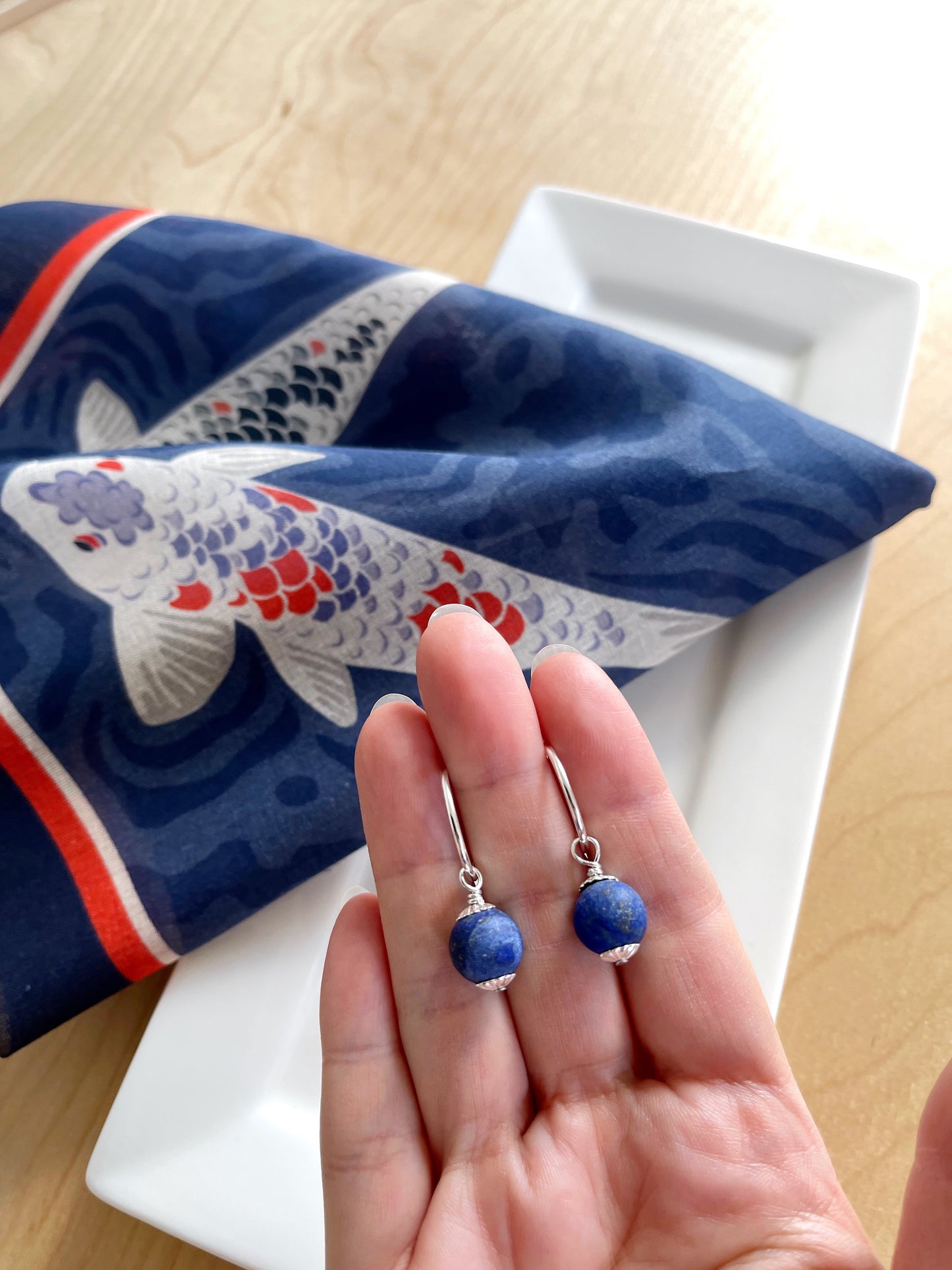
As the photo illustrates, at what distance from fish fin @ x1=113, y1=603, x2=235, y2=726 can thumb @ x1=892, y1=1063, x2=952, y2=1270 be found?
1.51 ft

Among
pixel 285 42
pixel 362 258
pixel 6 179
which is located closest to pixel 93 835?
pixel 362 258

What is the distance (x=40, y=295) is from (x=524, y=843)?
56 cm

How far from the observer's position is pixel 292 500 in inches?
24.9

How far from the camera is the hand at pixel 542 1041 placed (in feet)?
1.44

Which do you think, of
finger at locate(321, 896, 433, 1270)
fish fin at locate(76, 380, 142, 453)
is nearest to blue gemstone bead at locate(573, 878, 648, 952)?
finger at locate(321, 896, 433, 1270)

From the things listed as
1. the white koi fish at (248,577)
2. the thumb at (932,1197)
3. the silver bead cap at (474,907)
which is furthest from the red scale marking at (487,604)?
the thumb at (932,1197)

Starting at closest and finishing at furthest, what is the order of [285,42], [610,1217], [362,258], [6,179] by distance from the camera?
1. [610,1217]
2. [362,258]
3. [6,179]
4. [285,42]

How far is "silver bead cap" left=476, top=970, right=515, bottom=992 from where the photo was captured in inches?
18.9

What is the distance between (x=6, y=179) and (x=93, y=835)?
0.80m

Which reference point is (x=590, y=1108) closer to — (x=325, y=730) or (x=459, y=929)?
(x=459, y=929)

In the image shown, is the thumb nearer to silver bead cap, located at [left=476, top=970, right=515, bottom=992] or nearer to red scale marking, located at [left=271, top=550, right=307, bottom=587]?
silver bead cap, located at [left=476, top=970, right=515, bottom=992]

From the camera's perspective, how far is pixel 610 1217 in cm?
45

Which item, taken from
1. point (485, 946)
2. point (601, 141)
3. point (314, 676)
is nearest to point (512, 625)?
point (314, 676)

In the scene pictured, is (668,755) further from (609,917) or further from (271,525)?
(271,525)
